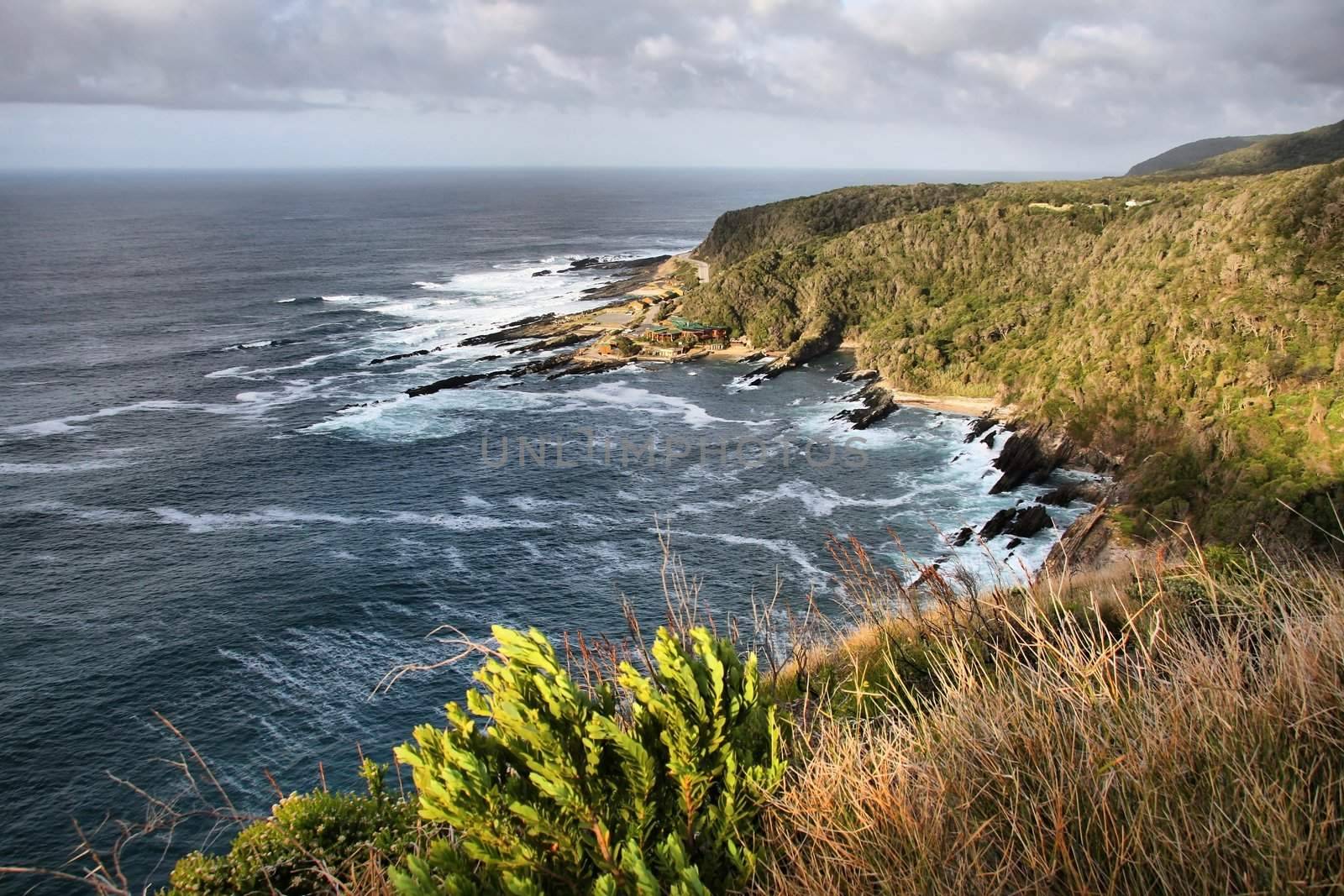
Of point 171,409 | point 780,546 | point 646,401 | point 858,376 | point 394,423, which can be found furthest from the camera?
point 858,376

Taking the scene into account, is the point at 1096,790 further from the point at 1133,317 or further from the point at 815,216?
the point at 815,216

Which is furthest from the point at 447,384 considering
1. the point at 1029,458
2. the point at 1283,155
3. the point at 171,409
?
the point at 1283,155

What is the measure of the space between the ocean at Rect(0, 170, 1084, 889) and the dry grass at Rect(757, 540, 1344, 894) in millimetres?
4656

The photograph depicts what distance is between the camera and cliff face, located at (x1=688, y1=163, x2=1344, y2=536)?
44.8m

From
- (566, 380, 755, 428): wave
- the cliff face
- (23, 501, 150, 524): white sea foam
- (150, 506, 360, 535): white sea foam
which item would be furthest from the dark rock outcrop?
the cliff face

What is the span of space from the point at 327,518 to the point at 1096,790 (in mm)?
46443

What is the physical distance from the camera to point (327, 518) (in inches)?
1845

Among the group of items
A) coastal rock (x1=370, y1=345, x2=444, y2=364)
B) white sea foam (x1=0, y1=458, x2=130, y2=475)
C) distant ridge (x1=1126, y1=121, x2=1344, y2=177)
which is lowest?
white sea foam (x1=0, y1=458, x2=130, y2=475)

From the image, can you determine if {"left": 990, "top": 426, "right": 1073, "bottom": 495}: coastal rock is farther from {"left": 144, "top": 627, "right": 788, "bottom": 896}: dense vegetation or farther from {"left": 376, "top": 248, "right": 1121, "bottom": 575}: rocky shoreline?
{"left": 144, "top": 627, "right": 788, "bottom": 896}: dense vegetation

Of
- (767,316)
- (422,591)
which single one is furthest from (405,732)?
(767,316)

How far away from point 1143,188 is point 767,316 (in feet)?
146

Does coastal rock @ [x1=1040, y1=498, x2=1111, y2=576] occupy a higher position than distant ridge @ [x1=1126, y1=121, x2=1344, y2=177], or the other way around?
distant ridge @ [x1=1126, y1=121, x2=1344, y2=177]

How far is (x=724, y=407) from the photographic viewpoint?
221ft

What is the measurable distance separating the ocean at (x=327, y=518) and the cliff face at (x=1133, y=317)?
22.6 ft
